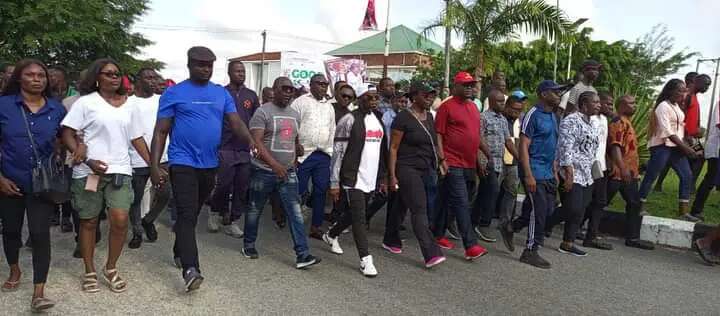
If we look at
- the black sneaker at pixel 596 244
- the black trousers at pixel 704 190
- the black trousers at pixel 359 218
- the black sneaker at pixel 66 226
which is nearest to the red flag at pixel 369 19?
the black trousers at pixel 704 190

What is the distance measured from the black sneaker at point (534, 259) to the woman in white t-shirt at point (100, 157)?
343 cm

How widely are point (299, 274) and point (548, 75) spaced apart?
84.0 ft

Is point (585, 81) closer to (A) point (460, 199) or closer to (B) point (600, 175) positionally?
(B) point (600, 175)

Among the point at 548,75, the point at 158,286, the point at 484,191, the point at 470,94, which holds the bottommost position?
the point at 158,286

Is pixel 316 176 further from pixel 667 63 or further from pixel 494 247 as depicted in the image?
pixel 667 63

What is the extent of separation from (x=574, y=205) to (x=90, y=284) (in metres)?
4.20

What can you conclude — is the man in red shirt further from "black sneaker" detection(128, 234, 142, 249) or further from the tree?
the tree

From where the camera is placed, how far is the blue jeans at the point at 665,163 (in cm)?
663

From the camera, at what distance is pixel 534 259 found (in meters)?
5.23

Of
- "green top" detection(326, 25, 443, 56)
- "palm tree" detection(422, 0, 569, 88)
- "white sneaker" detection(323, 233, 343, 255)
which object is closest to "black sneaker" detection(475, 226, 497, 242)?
"white sneaker" detection(323, 233, 343, 255)

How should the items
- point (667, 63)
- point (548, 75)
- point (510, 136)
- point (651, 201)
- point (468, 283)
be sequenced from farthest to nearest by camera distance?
point (667, 63) → point (548, 75) → point (651, 201) → point (510, 136) → point (468, 283)

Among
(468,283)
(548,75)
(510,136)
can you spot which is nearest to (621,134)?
(510,136)

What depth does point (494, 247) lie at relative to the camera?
5.93 meters

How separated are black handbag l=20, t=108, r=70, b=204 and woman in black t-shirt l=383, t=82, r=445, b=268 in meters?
2.53
